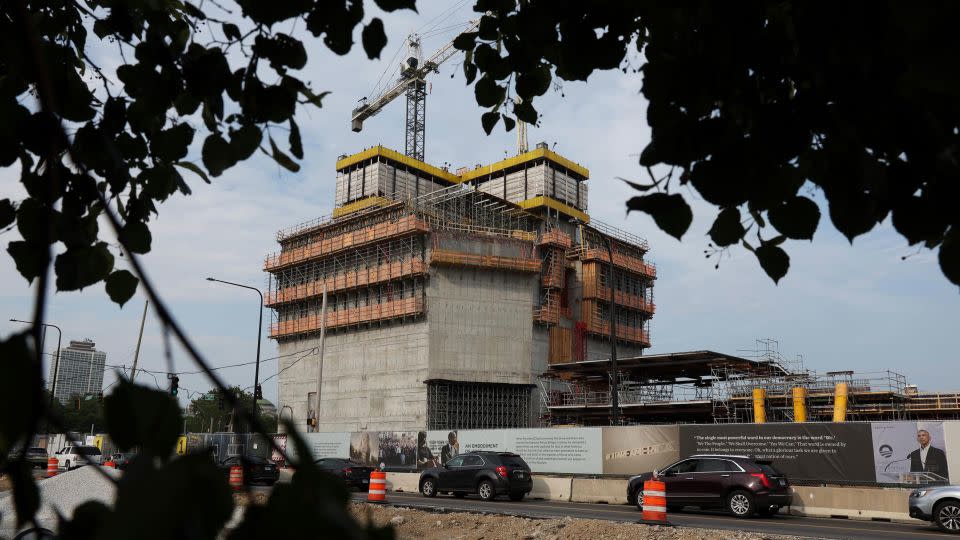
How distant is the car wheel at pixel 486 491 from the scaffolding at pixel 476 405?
29109 millimetres

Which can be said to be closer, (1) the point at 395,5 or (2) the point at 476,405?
(1) the point at 395,5

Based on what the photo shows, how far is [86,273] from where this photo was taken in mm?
2639

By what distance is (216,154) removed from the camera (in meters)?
2.75

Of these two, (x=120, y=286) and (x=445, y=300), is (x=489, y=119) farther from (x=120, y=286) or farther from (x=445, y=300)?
(x=445, y=300)

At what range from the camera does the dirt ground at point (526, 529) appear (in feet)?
43.7

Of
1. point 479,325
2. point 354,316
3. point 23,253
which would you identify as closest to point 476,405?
point 479,325

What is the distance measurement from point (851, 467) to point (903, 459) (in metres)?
1.53

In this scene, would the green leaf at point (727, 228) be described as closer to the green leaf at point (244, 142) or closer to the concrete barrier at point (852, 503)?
the green leaf at point (244, 142)

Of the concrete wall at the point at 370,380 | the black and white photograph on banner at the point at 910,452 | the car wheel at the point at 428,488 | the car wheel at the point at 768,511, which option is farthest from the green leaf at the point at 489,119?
the concrete wall at the point at 370,380

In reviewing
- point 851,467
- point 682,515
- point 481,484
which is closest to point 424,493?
point 481,484

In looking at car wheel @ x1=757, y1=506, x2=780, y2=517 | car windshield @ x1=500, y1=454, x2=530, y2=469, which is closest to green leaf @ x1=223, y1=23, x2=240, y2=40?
car wheel @ x1=757, y1=506, x2=780, y2=517

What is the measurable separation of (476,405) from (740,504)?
3724 cm

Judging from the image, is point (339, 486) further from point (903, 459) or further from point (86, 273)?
point (903, 459)

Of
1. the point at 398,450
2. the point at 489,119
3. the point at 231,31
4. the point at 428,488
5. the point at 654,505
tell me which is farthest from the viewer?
the point at 398,450
